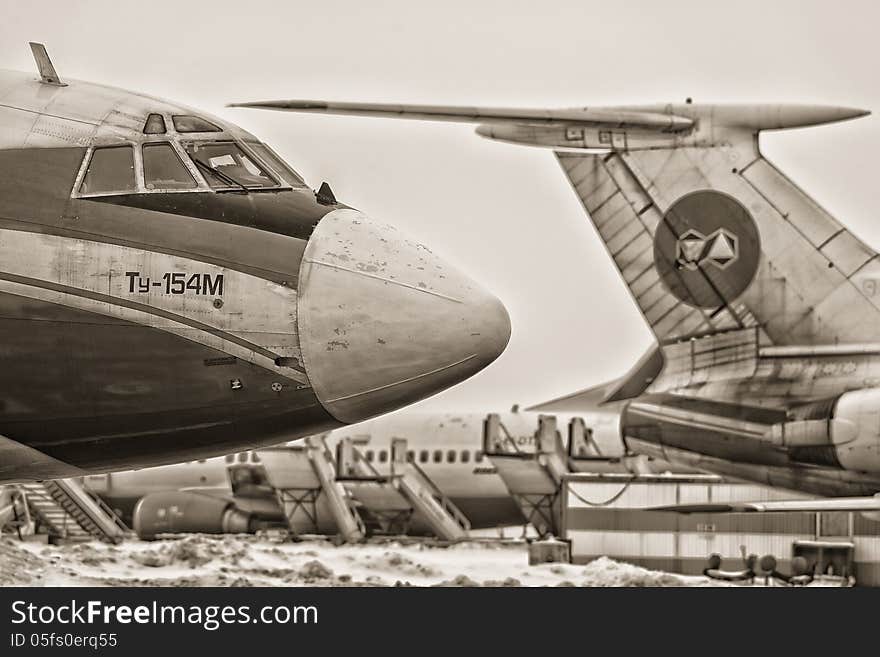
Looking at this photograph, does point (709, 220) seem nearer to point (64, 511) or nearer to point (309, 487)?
point (64, 511)

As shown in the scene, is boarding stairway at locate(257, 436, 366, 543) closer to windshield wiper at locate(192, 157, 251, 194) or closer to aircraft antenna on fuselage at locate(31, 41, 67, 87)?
aircraft antenna on fuselage at locate(31, 41, 67, 87)

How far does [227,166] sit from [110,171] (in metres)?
0.59

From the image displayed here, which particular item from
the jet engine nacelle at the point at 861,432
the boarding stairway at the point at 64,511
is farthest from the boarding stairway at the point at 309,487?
the jet engine nacelle at the point at 861,432

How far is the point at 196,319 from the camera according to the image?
6.56m

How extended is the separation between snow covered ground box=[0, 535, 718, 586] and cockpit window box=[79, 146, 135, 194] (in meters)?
13.9

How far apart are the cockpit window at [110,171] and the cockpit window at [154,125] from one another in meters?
0.16

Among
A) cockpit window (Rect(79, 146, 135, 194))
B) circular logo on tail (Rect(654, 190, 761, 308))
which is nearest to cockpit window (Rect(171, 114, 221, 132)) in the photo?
cockpit window (Rect(79, 146, 135, 194))

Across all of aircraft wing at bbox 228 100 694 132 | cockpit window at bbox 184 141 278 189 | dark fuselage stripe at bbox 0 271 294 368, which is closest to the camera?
dark fuselage stripe at bbox 0 271 294 368

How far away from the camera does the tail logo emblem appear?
1625 cm

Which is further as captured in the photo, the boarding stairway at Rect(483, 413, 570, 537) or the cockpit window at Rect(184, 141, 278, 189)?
the boarding stairway at Rect(483, 413, 570, 537)

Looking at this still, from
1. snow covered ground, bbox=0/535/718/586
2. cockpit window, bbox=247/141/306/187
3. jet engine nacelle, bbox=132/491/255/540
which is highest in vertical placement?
cockpit window, bbox=247/141/306/187

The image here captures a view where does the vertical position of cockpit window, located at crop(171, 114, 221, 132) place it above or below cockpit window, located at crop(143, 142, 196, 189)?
above

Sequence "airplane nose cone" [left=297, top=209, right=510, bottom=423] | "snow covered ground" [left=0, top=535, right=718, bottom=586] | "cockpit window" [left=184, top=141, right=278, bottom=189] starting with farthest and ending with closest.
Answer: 1. "snow covered ground" [left=0, top=535, right=718, bottom=586]
2. "cockpit window" [left=184, top=141, right=278, bottom=189]
3. "airplane nose cone" [left=297, top=209, right=510, bottom=423]

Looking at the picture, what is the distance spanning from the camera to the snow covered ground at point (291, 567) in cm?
2266
